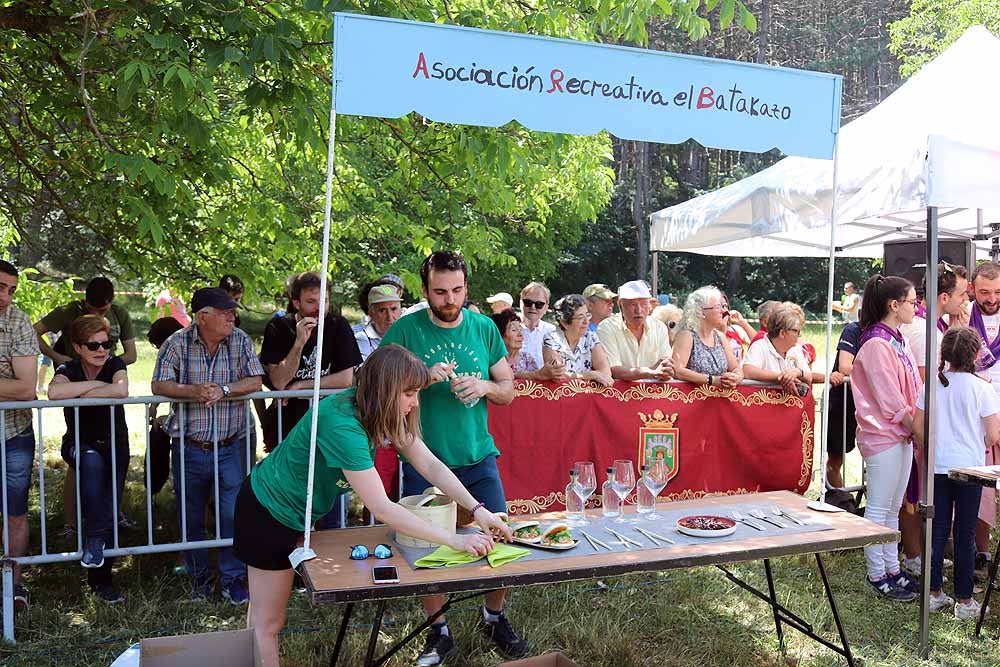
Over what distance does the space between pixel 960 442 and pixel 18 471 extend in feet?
18.2

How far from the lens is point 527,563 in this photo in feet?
11.1

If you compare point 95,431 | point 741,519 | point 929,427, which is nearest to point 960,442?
point 929,427

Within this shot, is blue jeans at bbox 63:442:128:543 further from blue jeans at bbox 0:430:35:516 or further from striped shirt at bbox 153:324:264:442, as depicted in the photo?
striped shirt at bbox 153:324:264:442

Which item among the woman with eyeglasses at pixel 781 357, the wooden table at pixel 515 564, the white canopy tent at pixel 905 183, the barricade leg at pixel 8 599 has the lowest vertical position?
the barricade leg at pixel 8 599

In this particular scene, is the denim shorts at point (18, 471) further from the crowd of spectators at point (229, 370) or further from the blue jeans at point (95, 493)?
the blue jeans at point (95, 493)

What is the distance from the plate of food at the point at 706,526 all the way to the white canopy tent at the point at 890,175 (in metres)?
2.09

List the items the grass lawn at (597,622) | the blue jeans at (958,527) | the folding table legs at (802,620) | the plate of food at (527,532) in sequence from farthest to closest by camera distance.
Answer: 1. the blue jeans at (958,527)
2. the grass lawn at (597,622)
3. the folding table legs at (802,620)
4. the plate of food at (527,532)

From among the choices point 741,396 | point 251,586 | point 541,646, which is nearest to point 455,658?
point 541,646

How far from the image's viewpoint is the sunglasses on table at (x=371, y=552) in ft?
11.3

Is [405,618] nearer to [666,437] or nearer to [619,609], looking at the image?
[619,609]

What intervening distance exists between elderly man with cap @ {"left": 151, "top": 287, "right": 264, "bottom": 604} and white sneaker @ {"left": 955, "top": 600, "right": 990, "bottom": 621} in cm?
420

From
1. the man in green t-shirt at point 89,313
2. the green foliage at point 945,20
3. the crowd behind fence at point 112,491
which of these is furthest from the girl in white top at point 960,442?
the green foliage at point 945,20

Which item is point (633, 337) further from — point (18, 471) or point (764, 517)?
point (18, 471)

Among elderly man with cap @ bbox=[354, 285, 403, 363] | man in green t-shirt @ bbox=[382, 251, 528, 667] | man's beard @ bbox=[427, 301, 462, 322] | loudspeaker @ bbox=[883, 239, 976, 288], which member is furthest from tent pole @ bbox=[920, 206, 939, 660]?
loudspeaker @ bbox=[883, 239, 976, 288]
